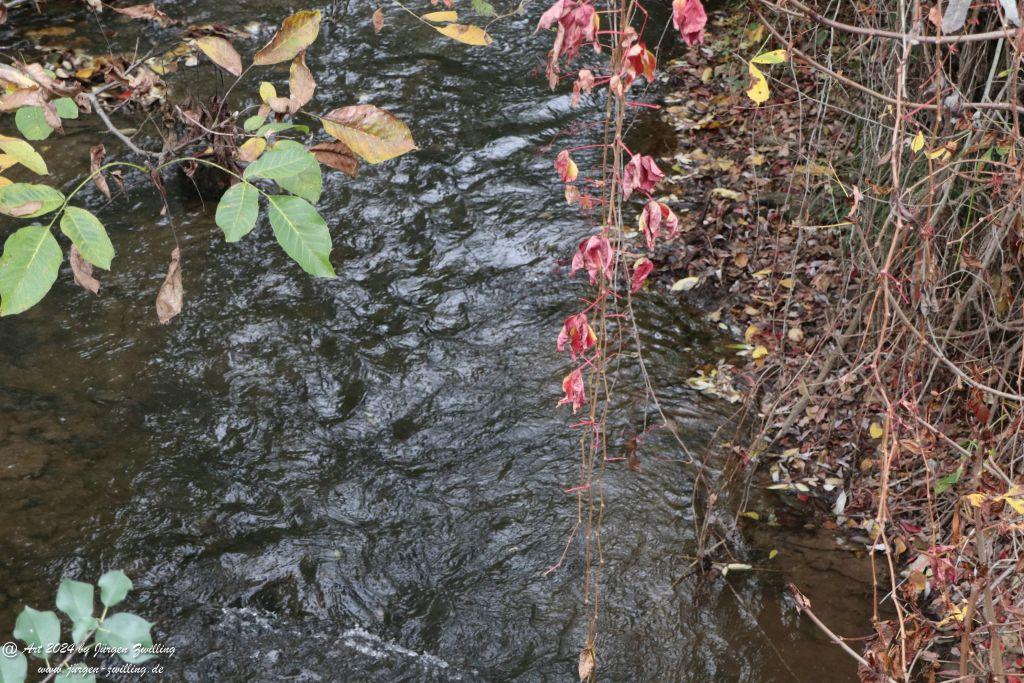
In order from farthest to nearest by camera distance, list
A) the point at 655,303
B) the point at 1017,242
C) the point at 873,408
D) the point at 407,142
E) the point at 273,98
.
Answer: the point at 655,303 < the point at 873,408 < the point at 1017,242 < the point at 273,98 < the point at 407,142

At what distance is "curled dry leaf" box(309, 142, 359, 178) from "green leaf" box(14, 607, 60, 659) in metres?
0.83

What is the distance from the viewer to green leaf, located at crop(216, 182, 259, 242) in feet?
4.08

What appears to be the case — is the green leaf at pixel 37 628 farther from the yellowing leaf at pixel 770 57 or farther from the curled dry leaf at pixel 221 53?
the yellowing leaf at pixel 770 57

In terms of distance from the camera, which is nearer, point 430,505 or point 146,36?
point 430,505

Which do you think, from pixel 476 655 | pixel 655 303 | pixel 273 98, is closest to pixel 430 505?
pixel 476 655

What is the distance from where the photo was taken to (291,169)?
1.29 metres

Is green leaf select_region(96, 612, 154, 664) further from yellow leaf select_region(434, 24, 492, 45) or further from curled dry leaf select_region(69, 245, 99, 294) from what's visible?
yellow leaf select_region(434, 24, 492, 45)

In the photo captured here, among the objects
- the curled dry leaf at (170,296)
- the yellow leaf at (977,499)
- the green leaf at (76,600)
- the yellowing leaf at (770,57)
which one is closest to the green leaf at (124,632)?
the green leaf at (76,600)

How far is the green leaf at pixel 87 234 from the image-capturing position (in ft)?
4.18

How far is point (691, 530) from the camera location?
315cm

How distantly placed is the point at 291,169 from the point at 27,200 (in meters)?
0.39

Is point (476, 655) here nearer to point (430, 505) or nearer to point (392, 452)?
point (430, 505)

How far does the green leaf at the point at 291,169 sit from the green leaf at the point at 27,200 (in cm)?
29

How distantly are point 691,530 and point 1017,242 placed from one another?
1466 millimetres
